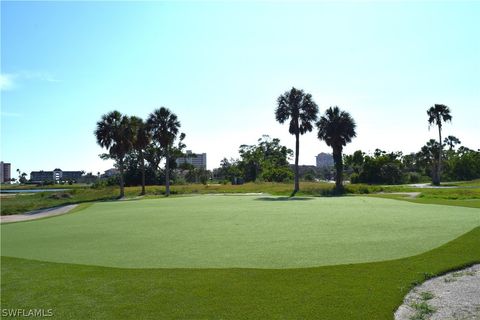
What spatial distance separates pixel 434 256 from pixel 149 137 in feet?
149

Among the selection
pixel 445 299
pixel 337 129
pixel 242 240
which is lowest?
pixel 445 299

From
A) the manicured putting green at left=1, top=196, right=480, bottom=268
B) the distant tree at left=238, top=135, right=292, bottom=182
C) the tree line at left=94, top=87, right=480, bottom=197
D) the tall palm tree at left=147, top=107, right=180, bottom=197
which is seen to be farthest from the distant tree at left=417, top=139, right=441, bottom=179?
the manicured putting green at left=1, top=196, right=480, bottom=268

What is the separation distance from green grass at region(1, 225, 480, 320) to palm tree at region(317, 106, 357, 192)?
35.0 metres

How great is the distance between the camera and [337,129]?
4366 centimetres

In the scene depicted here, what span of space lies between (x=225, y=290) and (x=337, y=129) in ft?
127

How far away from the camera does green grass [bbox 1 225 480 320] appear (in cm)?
607

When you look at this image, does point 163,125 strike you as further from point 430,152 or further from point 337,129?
point 430,152

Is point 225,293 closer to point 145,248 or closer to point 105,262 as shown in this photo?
point 105,262

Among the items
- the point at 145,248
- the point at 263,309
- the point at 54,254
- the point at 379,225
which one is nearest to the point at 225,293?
the point at 263,309

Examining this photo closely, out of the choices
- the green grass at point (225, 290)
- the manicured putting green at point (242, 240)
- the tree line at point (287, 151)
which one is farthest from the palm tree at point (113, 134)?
the green grass at point (225, 290)

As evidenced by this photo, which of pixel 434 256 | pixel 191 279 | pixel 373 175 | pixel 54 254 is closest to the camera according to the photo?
pixel 191 279

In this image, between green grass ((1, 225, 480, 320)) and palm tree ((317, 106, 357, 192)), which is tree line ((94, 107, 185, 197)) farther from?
green grass ((1, 225, 480, 320))

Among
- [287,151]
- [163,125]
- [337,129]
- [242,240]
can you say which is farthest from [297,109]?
[287,151]

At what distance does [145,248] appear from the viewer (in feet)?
37.7
